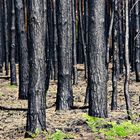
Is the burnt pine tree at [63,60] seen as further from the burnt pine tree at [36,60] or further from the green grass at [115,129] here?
the burnt pine tree at [36,60]

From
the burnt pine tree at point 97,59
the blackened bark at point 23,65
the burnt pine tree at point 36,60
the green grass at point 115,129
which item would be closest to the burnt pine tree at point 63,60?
the burnt pine tree at point 97,59

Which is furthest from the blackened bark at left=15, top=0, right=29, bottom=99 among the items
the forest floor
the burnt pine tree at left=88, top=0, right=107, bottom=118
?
the burnt pine tree at left=88, top=0, right=107, bottom=118

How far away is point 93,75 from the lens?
864cm

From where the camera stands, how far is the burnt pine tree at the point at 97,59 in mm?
8523

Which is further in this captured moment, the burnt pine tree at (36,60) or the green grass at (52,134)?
the burnt pine tree at (36,60)

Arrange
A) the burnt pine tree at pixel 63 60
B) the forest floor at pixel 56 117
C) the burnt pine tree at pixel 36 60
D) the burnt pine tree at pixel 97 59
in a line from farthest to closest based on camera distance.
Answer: the burnt pine tree at pixel 63 60 < the burnt pine tree at pixel 97 59 < the forest floor at pixel 56 117 < the burnt pine tree at pixel 36 60

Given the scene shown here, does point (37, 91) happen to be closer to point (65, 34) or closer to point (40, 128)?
point (40, 128)

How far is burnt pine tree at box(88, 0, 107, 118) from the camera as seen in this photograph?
8.52m

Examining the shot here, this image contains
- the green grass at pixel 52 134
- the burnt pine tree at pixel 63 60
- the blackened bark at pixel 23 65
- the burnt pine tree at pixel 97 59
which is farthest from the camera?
the blackened bark at pixel 23 65

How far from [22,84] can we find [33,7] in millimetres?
7096

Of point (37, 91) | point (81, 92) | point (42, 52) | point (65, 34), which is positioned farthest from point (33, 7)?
point (81, 92)

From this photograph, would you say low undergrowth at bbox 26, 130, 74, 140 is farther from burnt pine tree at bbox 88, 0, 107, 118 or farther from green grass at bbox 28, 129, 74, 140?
burnt pine tree at bbox 88, 0, 107, 118

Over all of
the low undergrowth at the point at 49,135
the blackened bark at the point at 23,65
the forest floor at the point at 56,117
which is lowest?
the forest floor at the point at 56,117

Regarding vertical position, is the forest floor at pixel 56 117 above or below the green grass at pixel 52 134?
below
